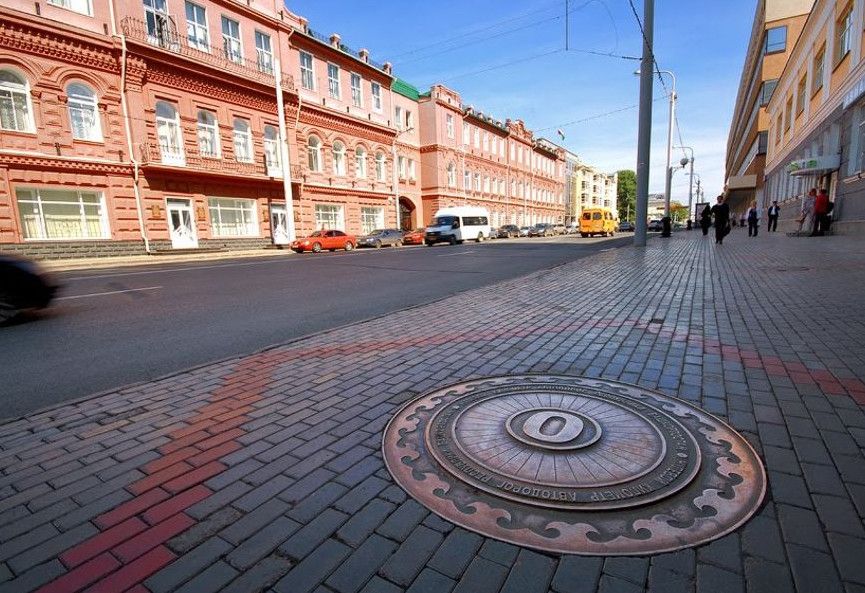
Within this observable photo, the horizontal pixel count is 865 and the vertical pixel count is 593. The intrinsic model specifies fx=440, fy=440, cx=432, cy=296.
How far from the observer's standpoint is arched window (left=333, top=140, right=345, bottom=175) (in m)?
31.8

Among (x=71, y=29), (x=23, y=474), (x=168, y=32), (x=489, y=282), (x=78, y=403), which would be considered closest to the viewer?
(x=23, y=474)

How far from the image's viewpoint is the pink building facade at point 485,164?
42188mm

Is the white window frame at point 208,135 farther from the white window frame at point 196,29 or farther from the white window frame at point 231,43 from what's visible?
the white window frame at point 231,43

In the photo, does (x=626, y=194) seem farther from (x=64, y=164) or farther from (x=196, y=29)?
(x=64, y=164)

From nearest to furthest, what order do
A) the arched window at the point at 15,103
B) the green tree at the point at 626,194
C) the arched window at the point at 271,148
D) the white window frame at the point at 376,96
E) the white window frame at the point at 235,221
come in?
the arched window at the point at 15,103, the white window frame at the point at 235,221, the arched window at the point at 271,148, the white window frame at the point at 376,96, the green tree at the point at 626,194

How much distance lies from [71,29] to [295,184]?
40.3 feet

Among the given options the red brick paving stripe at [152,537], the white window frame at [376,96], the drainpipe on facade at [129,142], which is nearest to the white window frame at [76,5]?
the drainpipe on facade at [129,142]

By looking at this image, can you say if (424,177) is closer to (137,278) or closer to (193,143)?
(193,143)

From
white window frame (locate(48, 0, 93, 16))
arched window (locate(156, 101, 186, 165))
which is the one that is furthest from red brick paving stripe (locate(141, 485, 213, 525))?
white window frame (locate(48, 0, 93, 16))

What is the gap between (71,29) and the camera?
18734mm

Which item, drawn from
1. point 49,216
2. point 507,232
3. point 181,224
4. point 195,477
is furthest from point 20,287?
point 507,232

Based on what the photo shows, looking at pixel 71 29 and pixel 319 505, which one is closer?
pixel 319 505

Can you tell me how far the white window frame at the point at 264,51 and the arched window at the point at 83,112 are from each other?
9.66m

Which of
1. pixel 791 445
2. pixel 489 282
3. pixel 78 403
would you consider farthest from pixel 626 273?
pixel 78 403
